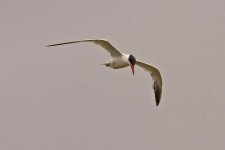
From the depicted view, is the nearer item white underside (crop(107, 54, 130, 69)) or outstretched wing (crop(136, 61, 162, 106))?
white underside (crop(107, 54, 130, 69))

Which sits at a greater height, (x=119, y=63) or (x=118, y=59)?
(x=118, y=59)

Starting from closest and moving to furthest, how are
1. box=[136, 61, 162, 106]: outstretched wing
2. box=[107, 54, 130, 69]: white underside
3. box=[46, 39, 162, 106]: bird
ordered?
box=[46, 39, 162, 106]: bird → box=[107, 54, 130, 69]: white underside → box=[136, 61, 162, 106]: outstretched wing

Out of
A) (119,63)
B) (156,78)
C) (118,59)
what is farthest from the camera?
(156,78)

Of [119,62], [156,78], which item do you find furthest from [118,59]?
[156,78]

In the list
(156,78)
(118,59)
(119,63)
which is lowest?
(156,78)

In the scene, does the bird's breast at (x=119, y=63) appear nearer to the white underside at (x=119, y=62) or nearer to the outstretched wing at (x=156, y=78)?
the white underside at (x=119, y=62)

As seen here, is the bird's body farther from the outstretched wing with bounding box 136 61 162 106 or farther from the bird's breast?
the outstretched wing with bounding box 136 61 162 106

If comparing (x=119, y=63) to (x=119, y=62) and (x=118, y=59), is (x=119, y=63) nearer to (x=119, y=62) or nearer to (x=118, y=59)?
(x=119, y=62)

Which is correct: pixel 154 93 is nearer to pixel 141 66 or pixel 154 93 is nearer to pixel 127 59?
pixel 141 66

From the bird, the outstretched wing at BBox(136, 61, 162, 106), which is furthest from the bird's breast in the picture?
the outstretched wing at BBox(136, 61, 162, 106)

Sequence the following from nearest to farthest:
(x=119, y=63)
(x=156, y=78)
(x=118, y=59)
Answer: (x=118, y=59)
(x=119, y=63)
(x=156, y=78)
